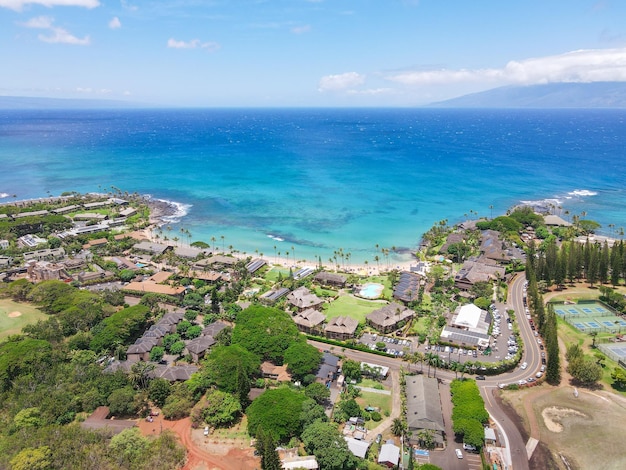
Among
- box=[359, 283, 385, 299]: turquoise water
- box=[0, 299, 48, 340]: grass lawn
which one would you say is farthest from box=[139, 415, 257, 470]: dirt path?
box=[359, 283, 385, 299]: turquoise water

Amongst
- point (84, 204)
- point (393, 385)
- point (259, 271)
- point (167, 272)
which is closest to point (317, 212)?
point (259, 271)

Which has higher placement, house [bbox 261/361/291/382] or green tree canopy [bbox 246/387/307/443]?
green tree canopy [bbox 246/387/307/443]

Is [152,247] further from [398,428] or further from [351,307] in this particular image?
[398,428]

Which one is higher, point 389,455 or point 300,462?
point 300,462

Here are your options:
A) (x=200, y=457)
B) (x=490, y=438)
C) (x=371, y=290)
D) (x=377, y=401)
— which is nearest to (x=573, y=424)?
(x=490, y=438)

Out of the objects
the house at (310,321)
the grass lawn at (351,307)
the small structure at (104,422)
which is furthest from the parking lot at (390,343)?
the small structure at (104,422)

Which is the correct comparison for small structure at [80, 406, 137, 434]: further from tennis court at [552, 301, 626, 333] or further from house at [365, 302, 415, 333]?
tennis court at [552, 301, 626, 333]

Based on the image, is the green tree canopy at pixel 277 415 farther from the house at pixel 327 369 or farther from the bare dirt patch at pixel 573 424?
the bare dirt patch at pixel 573 424
